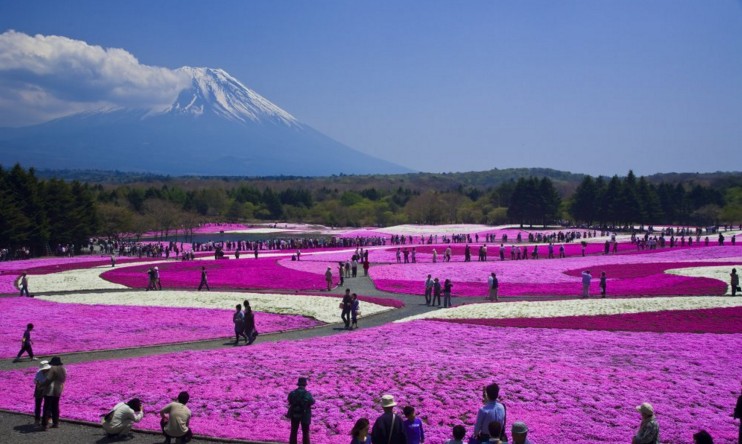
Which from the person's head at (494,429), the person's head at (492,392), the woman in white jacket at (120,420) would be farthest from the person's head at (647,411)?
the woman in white jacket at (120,420)

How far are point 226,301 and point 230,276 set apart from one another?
12.8 meters

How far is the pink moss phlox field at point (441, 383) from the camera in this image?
1616 cm

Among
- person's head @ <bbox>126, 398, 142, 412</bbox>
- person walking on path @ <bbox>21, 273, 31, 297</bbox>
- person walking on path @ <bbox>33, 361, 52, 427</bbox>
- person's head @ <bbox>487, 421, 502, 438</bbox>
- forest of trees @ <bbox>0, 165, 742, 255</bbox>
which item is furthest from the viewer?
forest of trees @ <bbox>0, 165, 742, 255</bbox>

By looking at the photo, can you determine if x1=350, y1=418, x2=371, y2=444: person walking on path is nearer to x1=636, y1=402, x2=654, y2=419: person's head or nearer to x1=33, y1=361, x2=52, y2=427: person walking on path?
Answer: x1=636, y1=402, x2=654, y2=419: person's head

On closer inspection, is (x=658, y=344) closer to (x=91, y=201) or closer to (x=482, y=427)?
(x=482, y=427)

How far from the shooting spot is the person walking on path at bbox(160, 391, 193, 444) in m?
14.5

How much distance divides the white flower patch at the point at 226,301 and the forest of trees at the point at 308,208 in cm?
4092

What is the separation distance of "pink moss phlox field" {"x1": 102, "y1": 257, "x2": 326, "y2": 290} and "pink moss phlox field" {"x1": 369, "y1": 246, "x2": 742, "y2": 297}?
20.7 feet

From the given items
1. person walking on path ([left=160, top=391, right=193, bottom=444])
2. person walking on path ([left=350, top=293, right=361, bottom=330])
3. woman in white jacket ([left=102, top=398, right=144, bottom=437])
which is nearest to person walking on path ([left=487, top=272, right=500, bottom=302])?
person walking on path ([left=350, top=293, right=361, bottom=330])

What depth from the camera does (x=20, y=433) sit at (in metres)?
15.9

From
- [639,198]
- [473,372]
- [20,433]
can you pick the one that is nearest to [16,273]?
[20,433]

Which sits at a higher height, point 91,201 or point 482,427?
point 91,201

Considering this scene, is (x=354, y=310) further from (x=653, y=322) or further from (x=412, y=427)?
(x=412, y=427)

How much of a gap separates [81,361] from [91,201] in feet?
255
